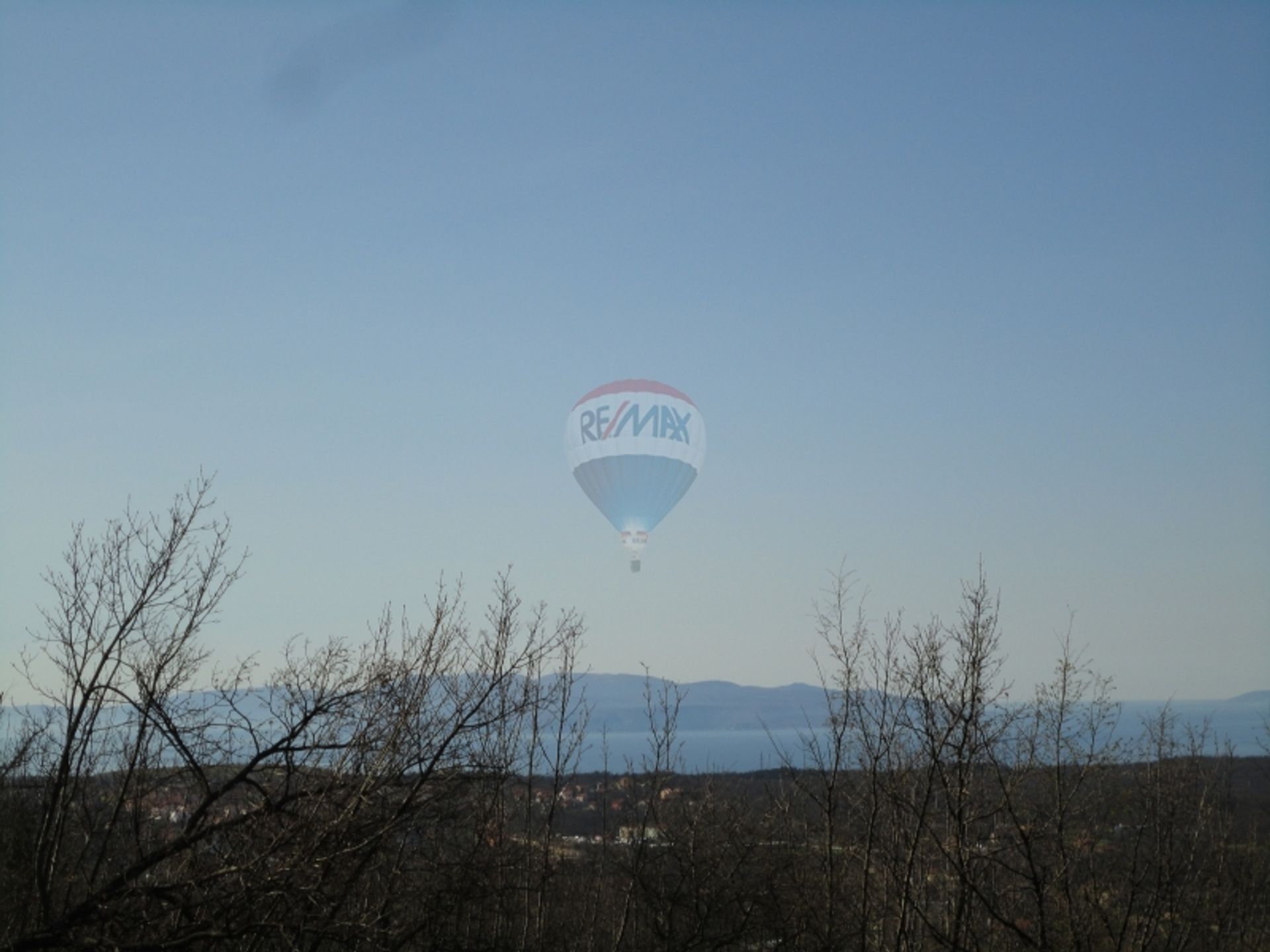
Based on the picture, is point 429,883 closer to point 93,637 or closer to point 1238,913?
point 93,637

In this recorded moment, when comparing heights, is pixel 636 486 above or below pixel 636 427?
below

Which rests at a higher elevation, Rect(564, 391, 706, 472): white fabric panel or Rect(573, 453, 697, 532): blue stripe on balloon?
Rect(564, 391, 706, 472): white fabric panel

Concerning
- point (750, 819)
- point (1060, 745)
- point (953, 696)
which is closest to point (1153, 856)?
point (1060, 745)

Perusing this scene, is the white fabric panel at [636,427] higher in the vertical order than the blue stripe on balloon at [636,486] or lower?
higher

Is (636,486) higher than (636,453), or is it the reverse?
(636,453)
